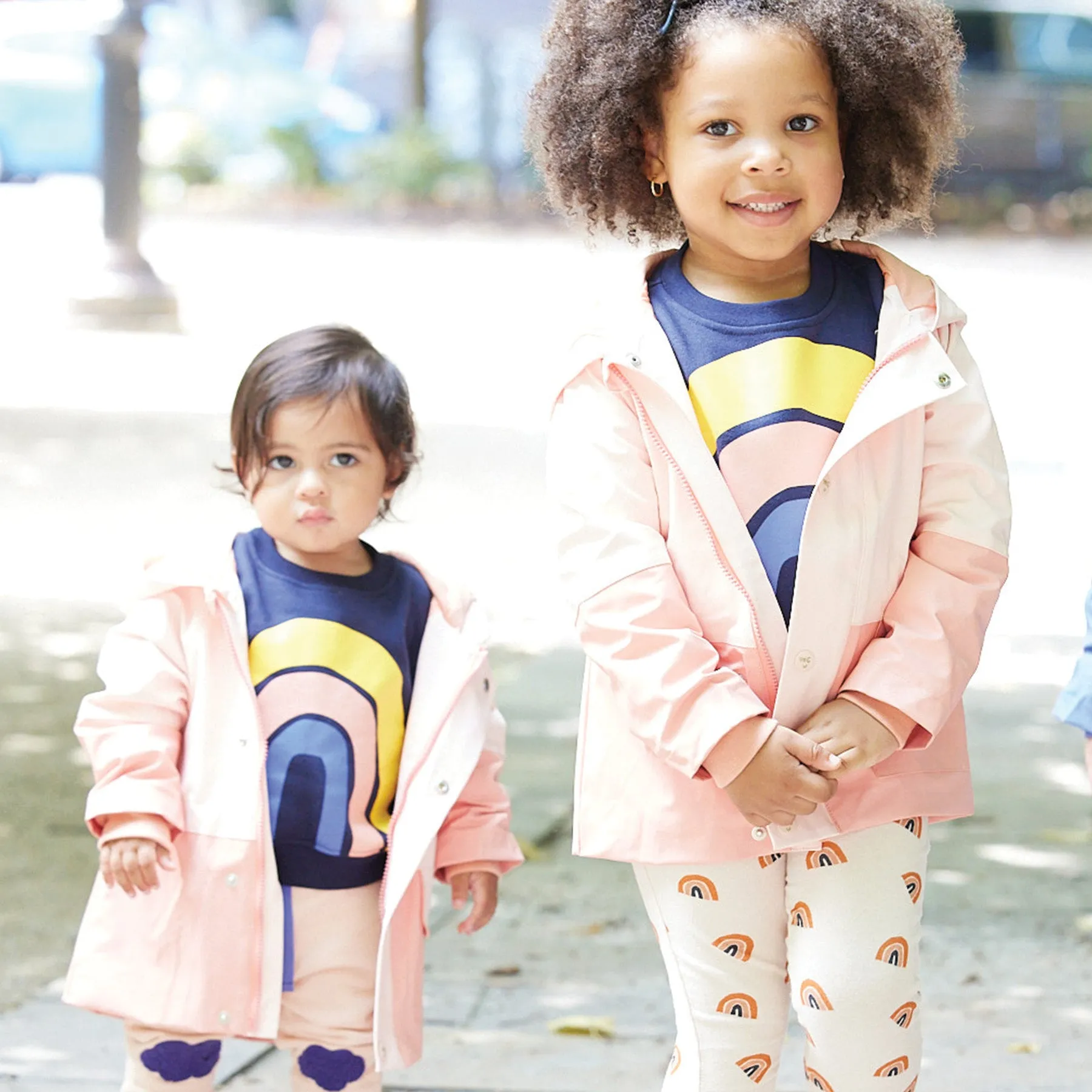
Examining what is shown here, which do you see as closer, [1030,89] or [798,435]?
[798,435]

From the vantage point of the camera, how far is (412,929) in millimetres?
2631

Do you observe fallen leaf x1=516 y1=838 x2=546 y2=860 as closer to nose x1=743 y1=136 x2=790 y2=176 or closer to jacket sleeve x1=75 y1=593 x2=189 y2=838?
jacket sleeve x1=75 y1=593 x2=189 y2=838

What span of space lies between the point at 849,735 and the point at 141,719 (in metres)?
0.96

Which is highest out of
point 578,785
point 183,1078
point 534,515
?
point 578,785

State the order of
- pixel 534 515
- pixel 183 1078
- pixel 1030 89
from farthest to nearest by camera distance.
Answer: pixel 1030 89 < pixel 534 515 < pixel 183 1078

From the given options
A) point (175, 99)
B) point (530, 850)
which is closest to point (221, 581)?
point (530, 850)

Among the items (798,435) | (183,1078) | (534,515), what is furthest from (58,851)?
(534,515)

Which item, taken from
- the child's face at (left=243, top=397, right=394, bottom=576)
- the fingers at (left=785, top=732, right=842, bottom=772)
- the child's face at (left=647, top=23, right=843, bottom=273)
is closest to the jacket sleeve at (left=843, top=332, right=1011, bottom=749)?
the fingers at (left=785, top=732, right=842, bottom=772)

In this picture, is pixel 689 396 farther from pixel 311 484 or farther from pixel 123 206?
pixel 123 206

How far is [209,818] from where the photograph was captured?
102 inches

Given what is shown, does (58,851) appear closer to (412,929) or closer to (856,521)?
(412,929)

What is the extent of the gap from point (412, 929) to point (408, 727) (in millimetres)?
278

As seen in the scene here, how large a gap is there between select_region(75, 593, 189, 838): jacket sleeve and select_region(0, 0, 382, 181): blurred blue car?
63.1 ft

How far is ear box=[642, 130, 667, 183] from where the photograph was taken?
2.58 m
